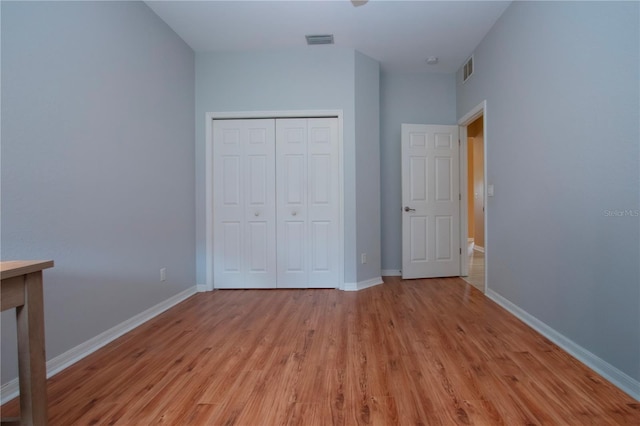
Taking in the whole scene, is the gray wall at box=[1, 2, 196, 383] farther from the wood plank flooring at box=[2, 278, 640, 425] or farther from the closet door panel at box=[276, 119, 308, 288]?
the closet door panel at box=[276, 119, 308, 288]

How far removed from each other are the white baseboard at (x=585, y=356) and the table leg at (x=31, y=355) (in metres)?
2.64

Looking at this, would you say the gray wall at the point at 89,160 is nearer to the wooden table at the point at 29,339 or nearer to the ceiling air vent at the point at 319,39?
the wooden table at the point at 29,339

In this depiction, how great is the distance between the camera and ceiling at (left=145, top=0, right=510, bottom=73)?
8.18 ft

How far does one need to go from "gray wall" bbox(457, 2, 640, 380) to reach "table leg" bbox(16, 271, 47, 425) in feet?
8.76

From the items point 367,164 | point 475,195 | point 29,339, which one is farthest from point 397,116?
point 29,339

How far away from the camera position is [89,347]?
1871 millimetres

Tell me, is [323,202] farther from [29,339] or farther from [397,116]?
[29,339]

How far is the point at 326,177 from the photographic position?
3258mm

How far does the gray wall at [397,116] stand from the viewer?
3.85 m

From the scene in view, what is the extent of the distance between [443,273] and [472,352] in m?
2.01

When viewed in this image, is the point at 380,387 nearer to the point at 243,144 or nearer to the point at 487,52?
the point at 243,144

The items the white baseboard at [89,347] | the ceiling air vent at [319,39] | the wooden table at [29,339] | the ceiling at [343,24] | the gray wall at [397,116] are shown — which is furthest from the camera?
the gray wall at [397,116]

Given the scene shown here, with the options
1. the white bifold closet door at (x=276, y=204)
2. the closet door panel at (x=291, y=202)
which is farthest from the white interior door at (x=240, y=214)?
the closet door panel at (x=291, y=202)

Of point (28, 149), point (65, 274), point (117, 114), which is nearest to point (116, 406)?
point (65, 274)
